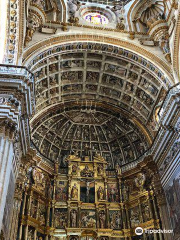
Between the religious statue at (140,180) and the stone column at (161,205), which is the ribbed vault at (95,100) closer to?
the religious statue at (140,180)

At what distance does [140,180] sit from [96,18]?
14.3 meters

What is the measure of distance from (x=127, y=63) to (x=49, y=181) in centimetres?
1140

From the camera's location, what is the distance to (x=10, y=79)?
15.6 m

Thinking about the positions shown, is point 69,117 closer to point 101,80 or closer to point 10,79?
point 101,80

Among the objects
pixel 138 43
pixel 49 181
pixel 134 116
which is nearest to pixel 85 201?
pixel 49 181

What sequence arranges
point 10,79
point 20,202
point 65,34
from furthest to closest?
point 65,34, point 20,202, point 10,79

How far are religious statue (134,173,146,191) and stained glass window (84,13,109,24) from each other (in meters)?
13.3

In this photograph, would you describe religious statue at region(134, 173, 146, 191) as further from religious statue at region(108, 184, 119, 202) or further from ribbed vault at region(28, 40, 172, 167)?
religious statue at region(108, 184, 119, 202)

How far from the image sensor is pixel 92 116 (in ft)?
83.1

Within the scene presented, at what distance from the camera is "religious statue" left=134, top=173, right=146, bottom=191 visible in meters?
22.2

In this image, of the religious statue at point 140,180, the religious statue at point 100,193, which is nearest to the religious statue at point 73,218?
the religious statue at point 100,193

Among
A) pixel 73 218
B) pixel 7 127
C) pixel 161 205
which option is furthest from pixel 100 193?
pixel 7 127

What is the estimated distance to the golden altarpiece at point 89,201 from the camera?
20.3 metres

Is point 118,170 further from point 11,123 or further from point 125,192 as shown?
point 11,123
